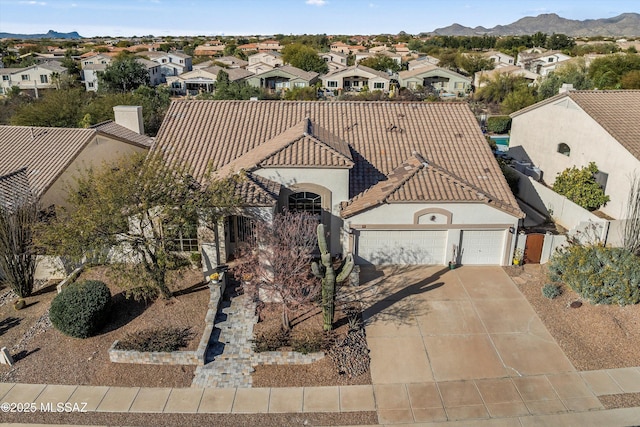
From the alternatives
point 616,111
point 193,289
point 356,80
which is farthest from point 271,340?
point 356,80

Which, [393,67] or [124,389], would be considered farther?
[393,67]

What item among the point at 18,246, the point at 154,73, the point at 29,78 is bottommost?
the point at 18,246

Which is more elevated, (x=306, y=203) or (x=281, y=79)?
(x=281, y=79)

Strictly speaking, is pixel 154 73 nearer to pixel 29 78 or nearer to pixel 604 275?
pixel 29 78

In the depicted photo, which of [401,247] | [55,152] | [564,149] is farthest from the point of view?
[564,149]

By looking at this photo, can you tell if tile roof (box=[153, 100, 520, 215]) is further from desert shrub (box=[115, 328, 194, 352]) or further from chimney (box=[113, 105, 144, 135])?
chimney (box=[113, 105, 144, 135])

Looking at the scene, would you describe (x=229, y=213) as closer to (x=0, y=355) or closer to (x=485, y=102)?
(x=0, y=355)

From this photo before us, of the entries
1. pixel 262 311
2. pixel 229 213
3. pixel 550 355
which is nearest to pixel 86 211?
pixel 229 213

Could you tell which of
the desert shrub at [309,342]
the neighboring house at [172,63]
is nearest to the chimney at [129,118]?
the desert shrub at [309,342]

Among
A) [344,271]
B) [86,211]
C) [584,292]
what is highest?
[86,211]
